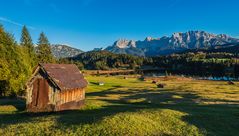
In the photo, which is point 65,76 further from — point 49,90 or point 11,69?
point 11,69

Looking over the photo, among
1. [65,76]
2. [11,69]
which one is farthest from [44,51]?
[65,76]

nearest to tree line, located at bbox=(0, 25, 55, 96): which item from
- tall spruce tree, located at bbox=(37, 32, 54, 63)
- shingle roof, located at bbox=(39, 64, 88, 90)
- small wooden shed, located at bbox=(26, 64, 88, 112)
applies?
shingle roof, located at bbox=(39, 64, 88, 90)

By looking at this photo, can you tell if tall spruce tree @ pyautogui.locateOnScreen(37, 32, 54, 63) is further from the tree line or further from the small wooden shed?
the small wooden shed

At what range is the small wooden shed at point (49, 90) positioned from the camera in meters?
44.8

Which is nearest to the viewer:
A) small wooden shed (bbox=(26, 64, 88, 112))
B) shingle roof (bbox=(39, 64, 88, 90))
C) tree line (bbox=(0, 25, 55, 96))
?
small wooden shed (bbox=(26, 64, 88, 112))

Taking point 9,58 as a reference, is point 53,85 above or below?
below

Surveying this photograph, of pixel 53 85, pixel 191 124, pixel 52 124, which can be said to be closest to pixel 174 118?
pixel 191 124

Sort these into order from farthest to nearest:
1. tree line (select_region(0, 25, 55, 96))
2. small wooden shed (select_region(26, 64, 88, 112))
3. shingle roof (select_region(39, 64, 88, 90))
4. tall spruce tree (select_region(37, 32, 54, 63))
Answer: tall spruce tree (select_region(37, 32, 54, 63)) → tree line (select_region(0, 25, 55, 96)) → shingle roof (select_region(39, 64, 88, 90)) → small wooden shed (select_region(26, 64, 88, 112))

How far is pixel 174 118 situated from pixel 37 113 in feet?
73.8

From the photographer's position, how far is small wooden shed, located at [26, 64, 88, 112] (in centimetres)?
4475

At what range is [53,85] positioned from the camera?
147 feet

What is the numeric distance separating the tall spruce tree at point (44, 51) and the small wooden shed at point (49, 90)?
87.0m

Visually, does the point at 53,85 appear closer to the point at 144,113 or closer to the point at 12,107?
the point at 12,107

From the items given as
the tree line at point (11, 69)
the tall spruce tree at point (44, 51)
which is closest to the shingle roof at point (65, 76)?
the tree line at point (11, 69)
